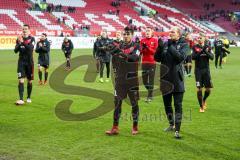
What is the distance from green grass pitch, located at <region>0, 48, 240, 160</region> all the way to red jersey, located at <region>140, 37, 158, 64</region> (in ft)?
4.43

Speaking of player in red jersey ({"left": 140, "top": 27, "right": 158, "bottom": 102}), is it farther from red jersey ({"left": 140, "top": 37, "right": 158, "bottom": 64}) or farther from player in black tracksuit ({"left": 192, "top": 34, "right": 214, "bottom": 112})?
player in black tracksuit ({"left": 192, "top": 34, "right": 214, "bottom": 112})

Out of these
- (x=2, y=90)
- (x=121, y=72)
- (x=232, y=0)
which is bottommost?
(x=2, y=90)

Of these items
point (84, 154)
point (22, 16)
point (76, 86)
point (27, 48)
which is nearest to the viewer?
point (84, 154)

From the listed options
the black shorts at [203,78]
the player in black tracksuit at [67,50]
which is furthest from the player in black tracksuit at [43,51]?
the black shorts at [203,78]

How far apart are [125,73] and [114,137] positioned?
130 cm

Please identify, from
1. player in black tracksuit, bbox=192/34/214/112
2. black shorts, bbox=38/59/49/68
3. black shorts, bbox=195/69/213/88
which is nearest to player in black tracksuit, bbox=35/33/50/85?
black shorts, bbox=38/59/49/68

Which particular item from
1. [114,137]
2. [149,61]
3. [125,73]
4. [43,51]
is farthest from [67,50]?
[114,137]

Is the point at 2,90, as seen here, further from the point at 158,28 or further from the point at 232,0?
the point at 232,0

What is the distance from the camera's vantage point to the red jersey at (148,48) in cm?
1220

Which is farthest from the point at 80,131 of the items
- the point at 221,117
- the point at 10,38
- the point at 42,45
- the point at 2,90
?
the point at 10,38

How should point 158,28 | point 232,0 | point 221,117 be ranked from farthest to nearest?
1. point 232,0
2. point 158,28
3. point 221,117

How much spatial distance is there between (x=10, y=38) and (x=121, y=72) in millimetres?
Answer: 35690

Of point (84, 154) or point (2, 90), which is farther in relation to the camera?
point (2, 90)

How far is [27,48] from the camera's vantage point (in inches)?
474
